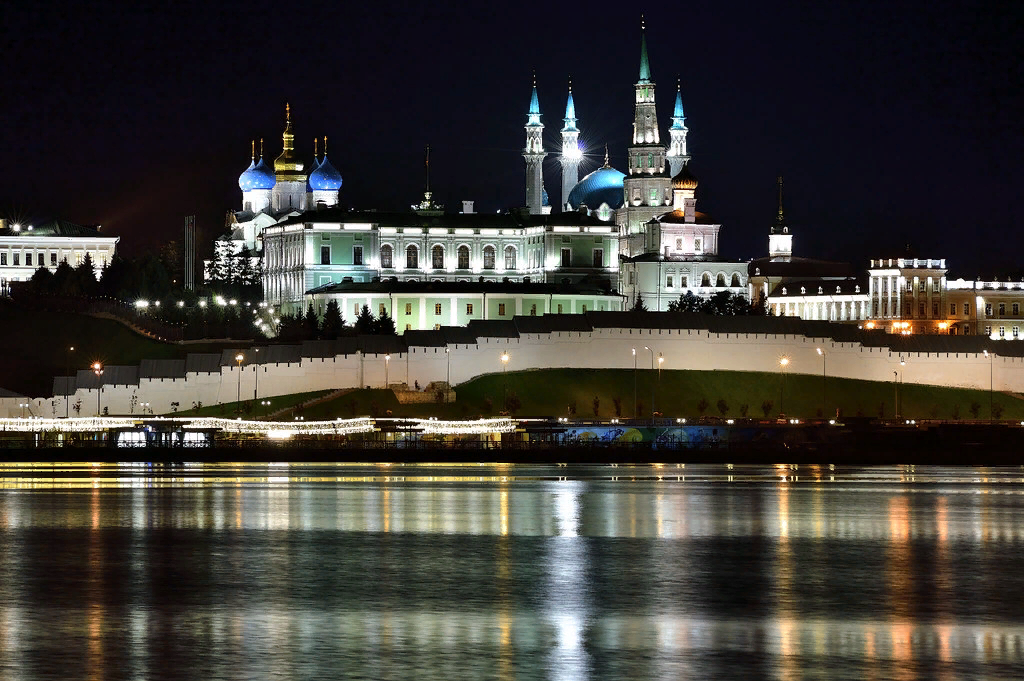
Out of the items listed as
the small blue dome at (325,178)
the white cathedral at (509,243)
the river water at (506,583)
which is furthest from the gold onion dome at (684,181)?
the river water at (506,583)

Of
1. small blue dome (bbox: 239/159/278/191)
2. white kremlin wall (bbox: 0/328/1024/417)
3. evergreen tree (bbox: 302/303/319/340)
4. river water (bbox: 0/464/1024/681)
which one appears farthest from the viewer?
small blue dome (bbox: 239/159/278/191)

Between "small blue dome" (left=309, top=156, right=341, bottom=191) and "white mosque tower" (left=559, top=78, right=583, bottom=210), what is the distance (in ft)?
61.5

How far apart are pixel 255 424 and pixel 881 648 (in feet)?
140

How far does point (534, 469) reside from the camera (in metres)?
51.3

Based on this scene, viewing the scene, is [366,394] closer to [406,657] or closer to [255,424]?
[255,424]

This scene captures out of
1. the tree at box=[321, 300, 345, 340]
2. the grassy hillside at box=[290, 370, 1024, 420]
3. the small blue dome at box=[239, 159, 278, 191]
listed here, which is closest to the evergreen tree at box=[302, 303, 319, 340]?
the tree at box=[321, 300, 345, 340]

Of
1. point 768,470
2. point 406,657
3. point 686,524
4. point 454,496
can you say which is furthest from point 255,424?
point 406,657

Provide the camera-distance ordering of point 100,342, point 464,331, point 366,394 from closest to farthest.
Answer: point 366,394 < point 464,331 < point 100,342

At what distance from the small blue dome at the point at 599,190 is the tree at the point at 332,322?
119 feet

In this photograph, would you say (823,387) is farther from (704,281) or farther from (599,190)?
(599,190)

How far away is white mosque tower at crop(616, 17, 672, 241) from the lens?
134 meters

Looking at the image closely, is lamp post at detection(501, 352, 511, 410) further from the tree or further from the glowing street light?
the tree

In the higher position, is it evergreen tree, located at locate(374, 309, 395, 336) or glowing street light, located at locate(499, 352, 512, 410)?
evergreen tree, located at locate(374, 309, 395, 336)

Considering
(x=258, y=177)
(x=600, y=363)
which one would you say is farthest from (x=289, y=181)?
(x=600, y=363)
